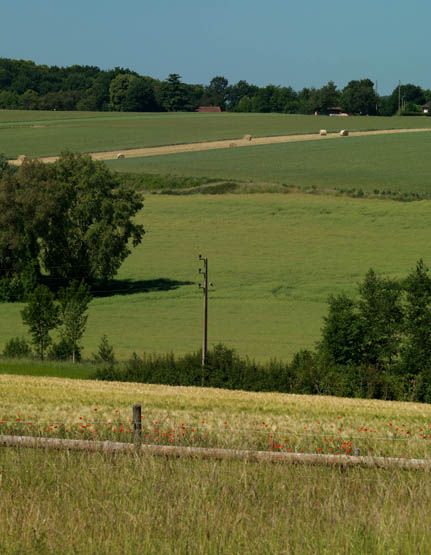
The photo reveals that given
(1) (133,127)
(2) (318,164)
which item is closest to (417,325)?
(2) (318,164)

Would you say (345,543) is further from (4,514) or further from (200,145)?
(200,145)

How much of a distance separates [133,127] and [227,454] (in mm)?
137434

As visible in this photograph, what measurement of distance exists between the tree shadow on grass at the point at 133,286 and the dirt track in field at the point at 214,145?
40531mm

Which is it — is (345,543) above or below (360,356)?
above

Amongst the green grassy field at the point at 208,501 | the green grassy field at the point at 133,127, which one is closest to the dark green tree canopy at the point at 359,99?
the green grassy field at the point at 133,127

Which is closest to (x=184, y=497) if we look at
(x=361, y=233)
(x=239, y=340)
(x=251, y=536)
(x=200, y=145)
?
(x=251, y=536)

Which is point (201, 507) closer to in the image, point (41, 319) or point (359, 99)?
point (41, 319)

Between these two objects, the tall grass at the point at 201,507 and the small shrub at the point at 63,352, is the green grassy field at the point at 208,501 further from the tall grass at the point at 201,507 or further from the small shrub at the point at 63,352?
the small shrub at the point at 63,352

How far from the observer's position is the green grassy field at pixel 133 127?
4875 inches

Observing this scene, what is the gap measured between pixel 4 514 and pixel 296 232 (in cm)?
6716

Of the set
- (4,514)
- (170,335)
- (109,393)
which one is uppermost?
(4,514)

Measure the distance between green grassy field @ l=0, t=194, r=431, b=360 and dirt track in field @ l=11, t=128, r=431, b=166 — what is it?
26.2m

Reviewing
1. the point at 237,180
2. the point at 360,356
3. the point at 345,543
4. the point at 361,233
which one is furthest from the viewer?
the point at 237,180

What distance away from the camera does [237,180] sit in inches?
3615
